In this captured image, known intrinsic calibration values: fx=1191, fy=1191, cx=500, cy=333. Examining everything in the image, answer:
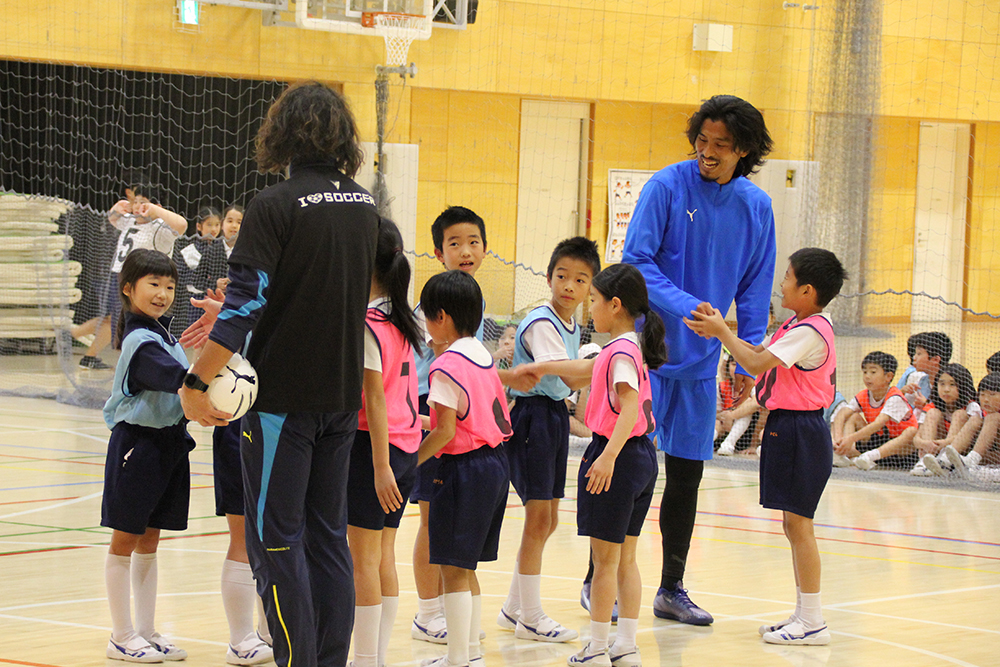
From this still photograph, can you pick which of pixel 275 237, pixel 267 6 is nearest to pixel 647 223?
pixel 275 237

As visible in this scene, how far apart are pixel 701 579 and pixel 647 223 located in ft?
5.75

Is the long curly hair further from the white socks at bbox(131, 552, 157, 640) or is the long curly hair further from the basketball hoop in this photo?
the basketball hoop

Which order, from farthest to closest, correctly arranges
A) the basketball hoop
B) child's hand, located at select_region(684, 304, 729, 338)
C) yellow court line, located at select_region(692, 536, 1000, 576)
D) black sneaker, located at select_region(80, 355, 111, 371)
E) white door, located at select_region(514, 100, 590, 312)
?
white door, located at select_region(514, 100, 590, 312) < the basketball hoop < black sneaker, located at select_region(80, 355, 111, 371) < yellow court line, located at select_region(692, 536, 1000, 576) < child's hand, located at select_region(684, 304, 729, 338)

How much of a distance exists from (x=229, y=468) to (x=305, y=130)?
1.33 meters

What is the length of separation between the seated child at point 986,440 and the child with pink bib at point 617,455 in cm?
453

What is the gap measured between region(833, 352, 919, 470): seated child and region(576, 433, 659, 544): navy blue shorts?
15.5 feet

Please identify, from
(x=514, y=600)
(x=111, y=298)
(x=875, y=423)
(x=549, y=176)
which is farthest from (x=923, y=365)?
(x=549, y=176)

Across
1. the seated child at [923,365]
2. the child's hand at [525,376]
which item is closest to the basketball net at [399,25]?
the seated child at [923,365]

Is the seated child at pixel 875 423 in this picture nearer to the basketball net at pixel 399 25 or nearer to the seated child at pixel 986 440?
the seated child at pixel 986 440

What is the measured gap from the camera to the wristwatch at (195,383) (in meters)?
3.06

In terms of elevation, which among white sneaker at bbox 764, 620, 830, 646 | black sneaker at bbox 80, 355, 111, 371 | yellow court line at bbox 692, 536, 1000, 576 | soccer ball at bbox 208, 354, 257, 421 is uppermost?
soccer ball at bbox 208, 354, 257, 421

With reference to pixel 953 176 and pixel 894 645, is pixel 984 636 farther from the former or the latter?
pixel 953 176

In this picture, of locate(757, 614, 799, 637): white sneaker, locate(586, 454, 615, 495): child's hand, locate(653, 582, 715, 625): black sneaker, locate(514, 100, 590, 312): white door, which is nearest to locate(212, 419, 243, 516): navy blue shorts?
locate(586, 454, 615, 495): child's hand

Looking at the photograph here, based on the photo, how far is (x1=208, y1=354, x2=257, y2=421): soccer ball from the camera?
9.93ft
